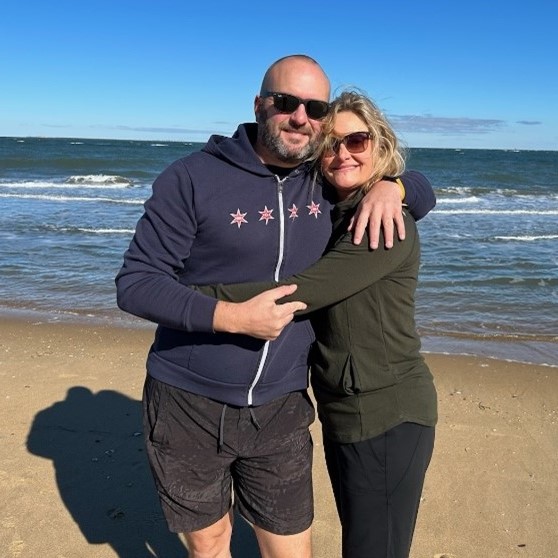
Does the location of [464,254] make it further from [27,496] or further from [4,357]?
[27,496]

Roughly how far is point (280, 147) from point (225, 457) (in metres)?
1.27

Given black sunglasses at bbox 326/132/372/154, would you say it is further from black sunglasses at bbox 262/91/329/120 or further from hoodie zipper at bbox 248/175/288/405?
hoodie zipper at bbox 248/175/288/405

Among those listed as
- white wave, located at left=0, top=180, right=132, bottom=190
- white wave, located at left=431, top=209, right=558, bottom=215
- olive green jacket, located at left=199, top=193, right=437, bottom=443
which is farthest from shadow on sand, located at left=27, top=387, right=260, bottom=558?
white wave, located at left=0, top=180, right=132, bottom=190

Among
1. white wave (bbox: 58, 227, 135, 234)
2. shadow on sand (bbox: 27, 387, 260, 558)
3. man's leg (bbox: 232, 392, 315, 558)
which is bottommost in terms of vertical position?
white wave (bbox: 58, 227, 135, 234)

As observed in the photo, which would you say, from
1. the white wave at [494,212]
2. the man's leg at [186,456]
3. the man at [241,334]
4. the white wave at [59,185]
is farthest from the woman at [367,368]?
the white wave at [59,185]

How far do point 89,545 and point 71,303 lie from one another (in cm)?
548

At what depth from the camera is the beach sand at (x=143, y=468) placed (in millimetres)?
3557

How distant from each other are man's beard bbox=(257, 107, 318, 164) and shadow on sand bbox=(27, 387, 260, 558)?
2302 millimetres

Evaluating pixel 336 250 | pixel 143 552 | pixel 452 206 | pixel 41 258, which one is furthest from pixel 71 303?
pixel 452 206

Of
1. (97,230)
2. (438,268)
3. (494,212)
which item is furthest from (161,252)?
(494,212)

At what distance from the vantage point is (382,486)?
90.5 inches

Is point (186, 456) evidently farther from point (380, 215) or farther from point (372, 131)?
point (372, 131)

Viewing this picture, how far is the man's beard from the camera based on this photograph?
243 cm

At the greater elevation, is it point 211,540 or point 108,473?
point 211,540
